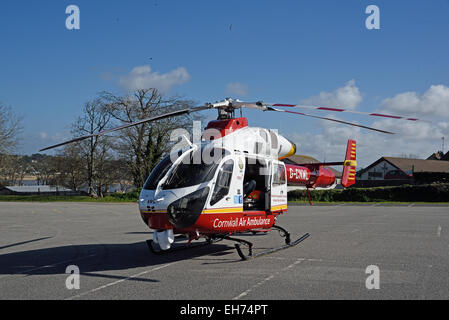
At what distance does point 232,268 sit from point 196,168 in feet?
7.88

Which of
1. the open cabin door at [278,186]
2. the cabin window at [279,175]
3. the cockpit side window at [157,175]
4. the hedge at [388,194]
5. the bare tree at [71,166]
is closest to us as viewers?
the cockpit side window at [157,175]

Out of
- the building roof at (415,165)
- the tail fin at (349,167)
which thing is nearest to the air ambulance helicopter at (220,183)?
the tail fin at (349,167)

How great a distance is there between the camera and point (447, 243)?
12.4 meters

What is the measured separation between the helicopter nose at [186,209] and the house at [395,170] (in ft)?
181

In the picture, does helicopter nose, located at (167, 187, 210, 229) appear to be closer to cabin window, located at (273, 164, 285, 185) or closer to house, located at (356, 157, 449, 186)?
cabin window, located at (273, 164, 285, 185)

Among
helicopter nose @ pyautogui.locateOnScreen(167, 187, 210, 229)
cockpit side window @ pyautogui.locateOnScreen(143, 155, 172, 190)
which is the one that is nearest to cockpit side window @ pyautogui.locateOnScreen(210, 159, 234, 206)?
helicopter nose @ pyautogui.locateOnScreen(167, 187, 210, 229)

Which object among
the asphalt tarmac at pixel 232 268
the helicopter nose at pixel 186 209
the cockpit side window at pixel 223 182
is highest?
the cockpit side window at pixel 223 182

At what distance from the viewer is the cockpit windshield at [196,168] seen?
365 inches

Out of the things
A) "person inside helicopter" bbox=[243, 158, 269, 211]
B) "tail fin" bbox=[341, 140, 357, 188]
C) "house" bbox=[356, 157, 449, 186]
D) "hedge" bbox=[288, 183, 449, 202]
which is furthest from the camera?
"house" bbox=[356, 157, 449, 186]

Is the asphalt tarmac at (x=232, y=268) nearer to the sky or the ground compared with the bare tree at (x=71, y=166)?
nearer to the ground

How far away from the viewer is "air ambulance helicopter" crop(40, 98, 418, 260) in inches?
356

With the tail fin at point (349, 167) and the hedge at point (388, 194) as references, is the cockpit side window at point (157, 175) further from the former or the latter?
the hedge at point (388, 194)

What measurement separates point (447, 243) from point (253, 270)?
712 cm
